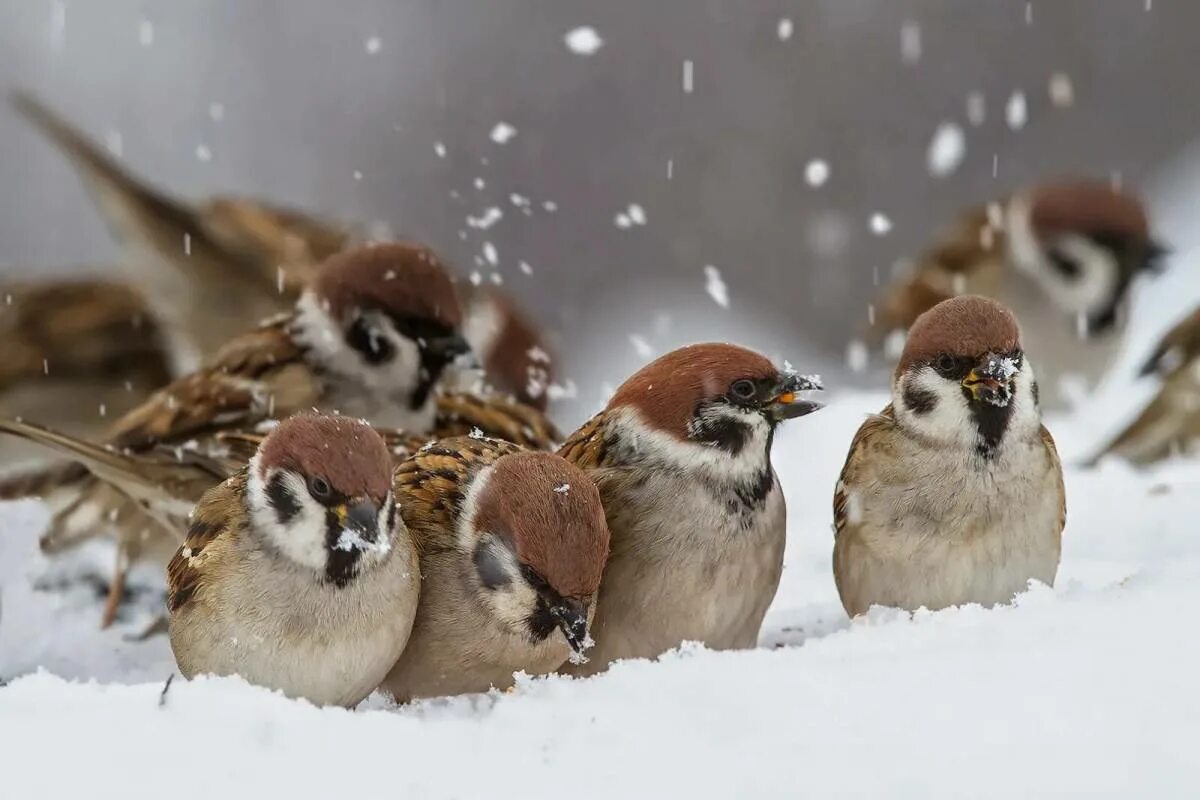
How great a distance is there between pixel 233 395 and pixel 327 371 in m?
0.31

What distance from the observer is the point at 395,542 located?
2.90 metres

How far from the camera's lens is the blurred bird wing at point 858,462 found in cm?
341

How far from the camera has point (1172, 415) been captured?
5.22m

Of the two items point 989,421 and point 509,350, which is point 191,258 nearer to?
point 509,350

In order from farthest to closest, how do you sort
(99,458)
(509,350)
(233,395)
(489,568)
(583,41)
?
(583,41) < (509,350) < (233,395) < (99,458) < (489,568)

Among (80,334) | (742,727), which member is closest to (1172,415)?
(742,727)

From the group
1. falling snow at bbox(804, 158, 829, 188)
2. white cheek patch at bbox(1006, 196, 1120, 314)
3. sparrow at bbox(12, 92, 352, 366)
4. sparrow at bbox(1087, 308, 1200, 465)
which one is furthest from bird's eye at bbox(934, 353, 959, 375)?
falling snow at bbox(804, 158, 829, 188)

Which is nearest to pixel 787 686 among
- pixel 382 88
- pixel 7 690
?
pixel 7 690

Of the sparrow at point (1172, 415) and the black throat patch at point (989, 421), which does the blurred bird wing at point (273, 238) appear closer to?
the sparrow at point (1172, 415)

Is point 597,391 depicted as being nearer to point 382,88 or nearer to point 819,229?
point 819,229

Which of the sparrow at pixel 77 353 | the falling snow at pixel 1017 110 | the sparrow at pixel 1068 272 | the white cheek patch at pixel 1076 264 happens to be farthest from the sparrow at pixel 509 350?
the falling snow at pixel 1017 110

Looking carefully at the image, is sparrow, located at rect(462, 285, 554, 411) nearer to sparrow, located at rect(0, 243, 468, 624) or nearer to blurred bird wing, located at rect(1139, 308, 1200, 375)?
sparrow, located at rect(0, 243, 468, 624)

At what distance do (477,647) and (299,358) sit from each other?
6.27ft

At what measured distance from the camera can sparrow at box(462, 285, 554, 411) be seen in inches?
222
